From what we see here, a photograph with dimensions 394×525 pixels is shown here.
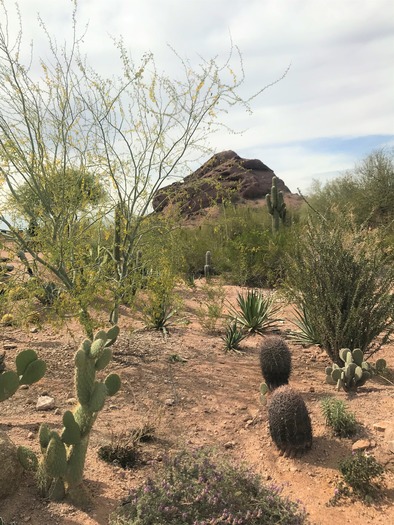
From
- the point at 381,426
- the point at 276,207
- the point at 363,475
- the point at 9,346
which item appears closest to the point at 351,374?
the point at 381,426

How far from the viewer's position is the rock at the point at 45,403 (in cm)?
488

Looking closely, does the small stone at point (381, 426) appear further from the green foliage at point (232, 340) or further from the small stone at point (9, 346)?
the small stone at point (9, 346)

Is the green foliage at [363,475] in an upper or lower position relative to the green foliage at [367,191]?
lower

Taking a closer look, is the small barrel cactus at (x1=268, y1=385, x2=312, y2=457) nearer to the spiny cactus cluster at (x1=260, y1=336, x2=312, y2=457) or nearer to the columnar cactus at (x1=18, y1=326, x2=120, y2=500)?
the spiny cactus cluster at (x1=260, y1=336, x2=312, y2=457)

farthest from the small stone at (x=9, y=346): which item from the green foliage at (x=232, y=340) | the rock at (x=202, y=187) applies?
the green foliage at (x=232, y=340)

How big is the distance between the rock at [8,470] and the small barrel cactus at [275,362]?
2.75 m

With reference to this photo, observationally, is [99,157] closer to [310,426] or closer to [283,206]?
[310,426]

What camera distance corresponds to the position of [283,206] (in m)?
19.8

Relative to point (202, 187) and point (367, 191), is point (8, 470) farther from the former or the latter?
point (367, 191)

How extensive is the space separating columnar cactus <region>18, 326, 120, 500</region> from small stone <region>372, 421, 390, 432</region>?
2.33m

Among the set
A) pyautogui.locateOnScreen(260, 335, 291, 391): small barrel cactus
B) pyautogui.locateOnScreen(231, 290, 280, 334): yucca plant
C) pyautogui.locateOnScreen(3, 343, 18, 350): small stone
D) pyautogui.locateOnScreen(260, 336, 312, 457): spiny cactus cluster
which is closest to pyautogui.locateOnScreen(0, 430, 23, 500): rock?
pyautogui.locateOnScreen(260, 336, 312, 457): spiny cactus cluster

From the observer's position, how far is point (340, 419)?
13.4ft

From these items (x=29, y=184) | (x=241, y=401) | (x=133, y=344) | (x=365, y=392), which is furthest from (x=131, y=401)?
(x=29, y=184)

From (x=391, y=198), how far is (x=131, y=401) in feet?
66.7
